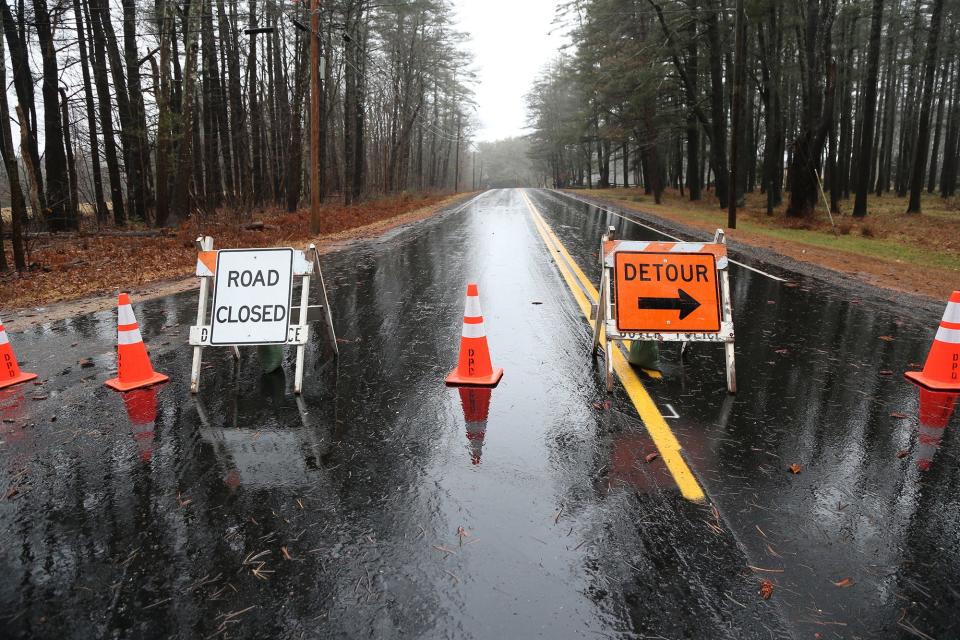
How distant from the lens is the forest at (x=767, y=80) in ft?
76.4

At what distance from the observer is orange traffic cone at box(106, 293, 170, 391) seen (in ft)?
17.2

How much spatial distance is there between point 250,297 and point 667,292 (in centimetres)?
391

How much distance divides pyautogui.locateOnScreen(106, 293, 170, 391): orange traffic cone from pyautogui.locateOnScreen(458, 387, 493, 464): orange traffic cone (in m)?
2.82

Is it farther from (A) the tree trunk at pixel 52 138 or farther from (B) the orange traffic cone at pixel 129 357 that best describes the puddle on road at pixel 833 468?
(A) the tree trunk at pixel 52 138

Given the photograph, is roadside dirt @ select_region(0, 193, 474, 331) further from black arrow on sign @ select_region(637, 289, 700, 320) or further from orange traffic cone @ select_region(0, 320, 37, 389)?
black arrow on sign @ select_region(637, 289, 700, 320)

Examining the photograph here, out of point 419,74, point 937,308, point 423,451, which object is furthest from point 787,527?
point 419,74

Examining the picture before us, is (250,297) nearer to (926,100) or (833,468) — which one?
(833,468)

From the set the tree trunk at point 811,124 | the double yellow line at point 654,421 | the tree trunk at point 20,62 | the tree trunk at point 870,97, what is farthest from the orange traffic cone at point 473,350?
the tree trunk at point 870,97

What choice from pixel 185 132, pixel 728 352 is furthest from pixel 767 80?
pixel 728 352

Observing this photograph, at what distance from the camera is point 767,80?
102 feet

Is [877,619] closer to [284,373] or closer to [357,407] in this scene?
[357,407]

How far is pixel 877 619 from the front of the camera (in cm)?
236

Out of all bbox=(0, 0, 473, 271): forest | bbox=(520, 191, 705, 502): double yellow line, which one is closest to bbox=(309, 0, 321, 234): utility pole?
bbox=(0, 0, 473, 271): forest

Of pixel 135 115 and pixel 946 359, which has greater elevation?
pixel 135 115
